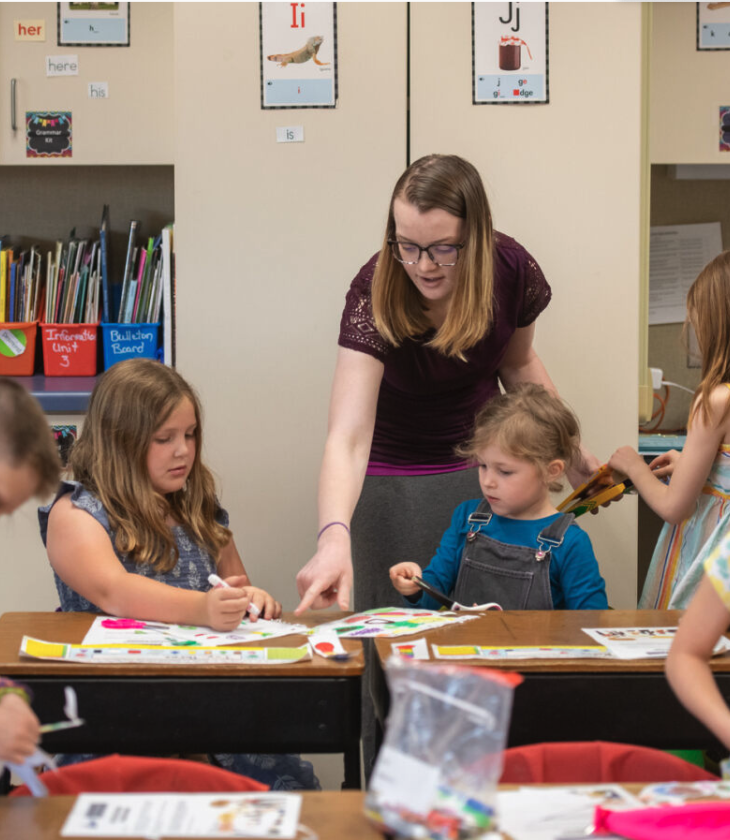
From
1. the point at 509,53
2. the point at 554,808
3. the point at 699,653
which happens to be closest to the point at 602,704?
the point at 699,653

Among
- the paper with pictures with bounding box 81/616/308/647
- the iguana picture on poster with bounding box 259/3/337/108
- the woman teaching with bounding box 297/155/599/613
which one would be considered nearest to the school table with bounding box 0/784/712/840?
the paper with pictures with bounding box 81/616/308/647

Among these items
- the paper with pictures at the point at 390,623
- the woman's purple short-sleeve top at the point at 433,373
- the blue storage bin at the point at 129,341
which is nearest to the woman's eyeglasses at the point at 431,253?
the woman's purple short-sleeve top at the point at 433,373

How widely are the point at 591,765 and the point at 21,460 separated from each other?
2.47 ft

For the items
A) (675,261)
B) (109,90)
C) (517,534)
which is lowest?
(517,534)

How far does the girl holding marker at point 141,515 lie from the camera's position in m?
1.78

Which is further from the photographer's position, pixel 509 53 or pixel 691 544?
pixel 509 53

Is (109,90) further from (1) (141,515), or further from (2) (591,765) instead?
(2) (591,765)

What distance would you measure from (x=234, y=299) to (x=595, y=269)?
3.00 feet

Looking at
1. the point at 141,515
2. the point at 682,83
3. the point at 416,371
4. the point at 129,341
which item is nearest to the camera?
the point at 141,515

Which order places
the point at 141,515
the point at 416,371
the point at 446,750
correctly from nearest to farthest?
the point at 446,750
the point at 141,515
the point at 416,371

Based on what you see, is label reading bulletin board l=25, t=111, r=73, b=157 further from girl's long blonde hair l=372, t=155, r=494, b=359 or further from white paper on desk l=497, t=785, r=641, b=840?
white paper on desk l=497, t=785, r=641, b=840

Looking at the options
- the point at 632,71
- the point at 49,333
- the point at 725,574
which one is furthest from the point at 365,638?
the point at 49,333

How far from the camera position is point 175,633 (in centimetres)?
161

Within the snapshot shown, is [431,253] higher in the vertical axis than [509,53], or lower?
lower
